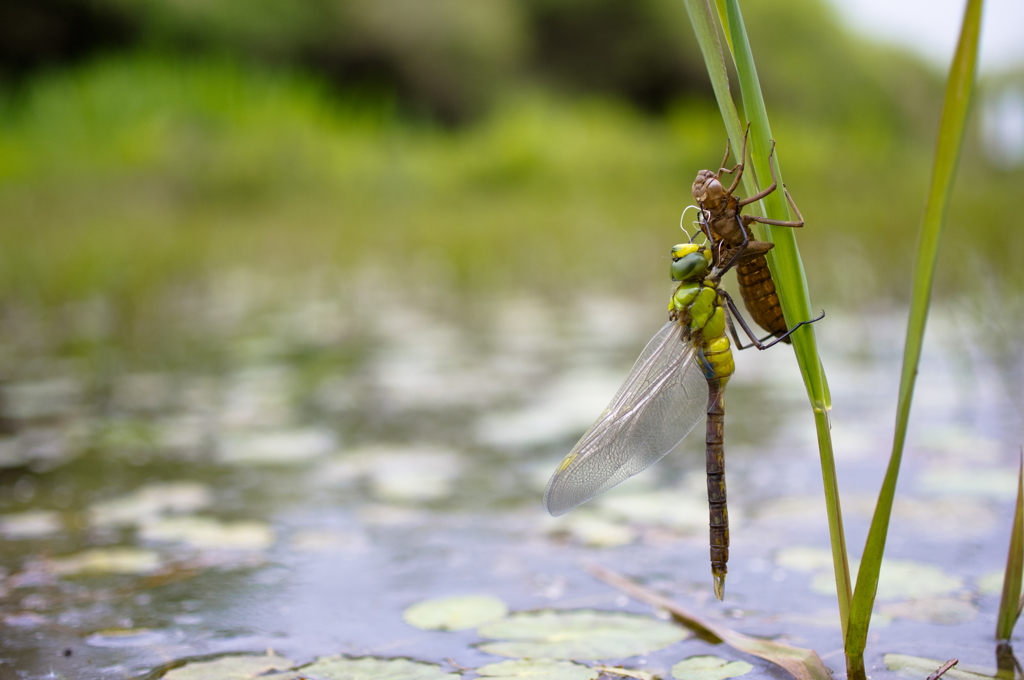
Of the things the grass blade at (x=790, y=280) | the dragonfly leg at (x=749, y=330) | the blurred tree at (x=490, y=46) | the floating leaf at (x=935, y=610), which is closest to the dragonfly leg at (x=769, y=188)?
the grass blade at (x=790, y=280)

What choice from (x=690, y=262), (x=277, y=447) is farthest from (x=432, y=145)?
(x=690, y=262)

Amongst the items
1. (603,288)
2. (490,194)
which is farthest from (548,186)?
(603,288)

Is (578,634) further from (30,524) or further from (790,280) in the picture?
(30,524)

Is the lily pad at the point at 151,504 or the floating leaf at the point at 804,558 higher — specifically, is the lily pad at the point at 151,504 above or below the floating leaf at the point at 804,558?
above

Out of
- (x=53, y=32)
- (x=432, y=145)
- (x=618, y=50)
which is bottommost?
(x=432, y=145)

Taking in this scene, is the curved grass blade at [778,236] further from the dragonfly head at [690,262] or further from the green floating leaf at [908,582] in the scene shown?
the green floating leaf at [908,582]

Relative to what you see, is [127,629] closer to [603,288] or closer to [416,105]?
[603,288]
